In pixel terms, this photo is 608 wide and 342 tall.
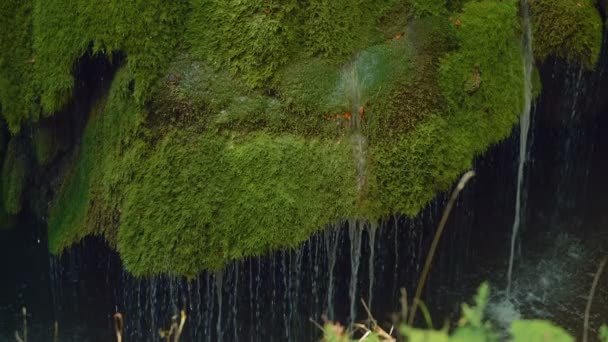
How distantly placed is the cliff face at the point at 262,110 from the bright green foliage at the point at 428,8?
1cm

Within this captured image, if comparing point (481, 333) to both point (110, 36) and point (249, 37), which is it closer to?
point (249, 37)

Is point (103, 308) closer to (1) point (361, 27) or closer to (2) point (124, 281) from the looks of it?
(2) point (124, 281)

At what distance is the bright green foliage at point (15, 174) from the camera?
7383mm

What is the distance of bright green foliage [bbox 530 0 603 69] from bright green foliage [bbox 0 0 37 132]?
4.65 metres

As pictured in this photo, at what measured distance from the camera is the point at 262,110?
5.93 meters

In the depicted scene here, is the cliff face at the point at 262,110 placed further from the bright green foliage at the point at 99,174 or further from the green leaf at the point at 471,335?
the green leaf at the point at 471,335

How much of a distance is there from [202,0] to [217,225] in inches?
75.2

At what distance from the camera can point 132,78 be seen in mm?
5910

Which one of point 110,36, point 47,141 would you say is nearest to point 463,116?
point 110,36

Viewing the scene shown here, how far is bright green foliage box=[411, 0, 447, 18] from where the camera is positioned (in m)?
6.27

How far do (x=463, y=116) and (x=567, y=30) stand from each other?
1.58 m

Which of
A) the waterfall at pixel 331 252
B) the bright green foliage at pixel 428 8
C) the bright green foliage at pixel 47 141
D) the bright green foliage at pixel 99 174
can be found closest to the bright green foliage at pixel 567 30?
the bright green foliage at pixel 428 8

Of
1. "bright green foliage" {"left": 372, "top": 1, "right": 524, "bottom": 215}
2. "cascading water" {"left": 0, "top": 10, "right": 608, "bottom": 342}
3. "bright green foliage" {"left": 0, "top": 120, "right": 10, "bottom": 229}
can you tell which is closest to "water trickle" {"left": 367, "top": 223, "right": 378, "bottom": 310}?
"cascading water" {"left": 0, "top": 10, "right": 608, "bottom": 342}

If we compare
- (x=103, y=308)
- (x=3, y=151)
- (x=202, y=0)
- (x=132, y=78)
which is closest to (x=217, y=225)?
(x=132, y=78)
